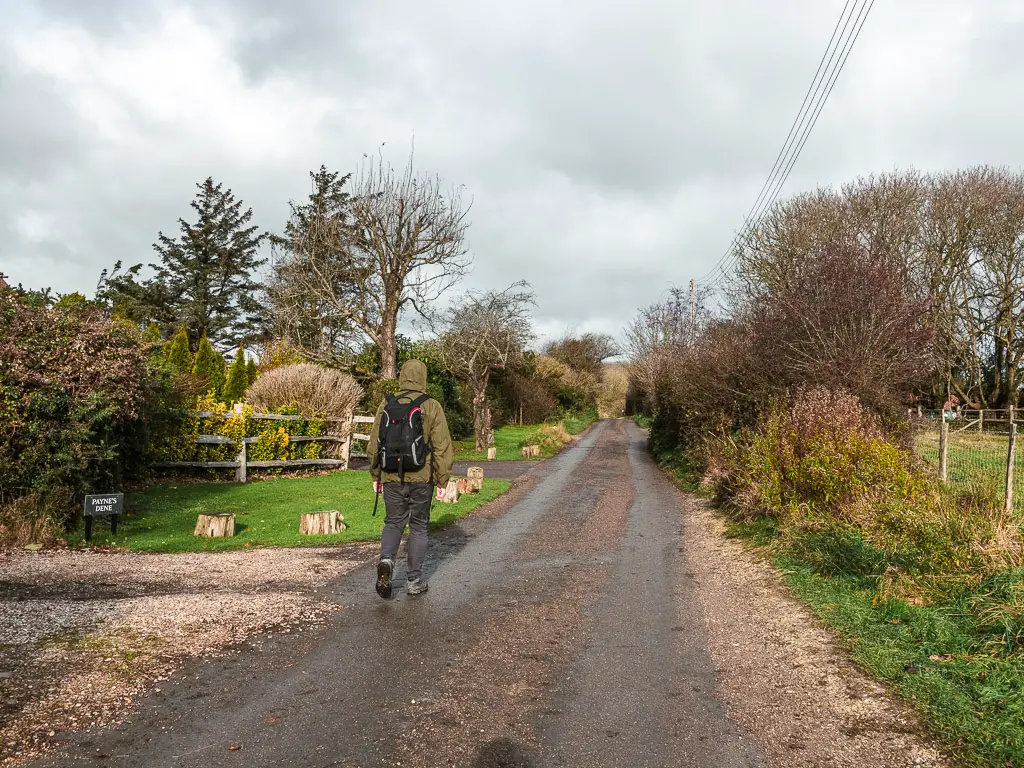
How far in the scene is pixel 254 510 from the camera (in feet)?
38.6

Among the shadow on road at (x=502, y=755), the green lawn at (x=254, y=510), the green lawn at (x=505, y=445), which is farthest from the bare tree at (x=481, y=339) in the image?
the shadow on road at (x=502, y=755)

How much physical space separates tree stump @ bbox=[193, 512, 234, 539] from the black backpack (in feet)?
12.6

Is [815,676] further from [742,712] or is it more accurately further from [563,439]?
[563,439]

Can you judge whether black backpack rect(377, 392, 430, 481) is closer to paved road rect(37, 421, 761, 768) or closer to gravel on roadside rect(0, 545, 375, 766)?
paved road rect(37, 421, 761, 768)

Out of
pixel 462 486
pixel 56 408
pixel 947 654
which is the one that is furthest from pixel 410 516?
pixel 462 486

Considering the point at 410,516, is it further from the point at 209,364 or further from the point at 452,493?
the point at 209,364

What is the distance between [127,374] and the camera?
373 inches

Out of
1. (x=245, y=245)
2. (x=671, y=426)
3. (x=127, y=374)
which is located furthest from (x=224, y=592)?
(x=245, y=245)

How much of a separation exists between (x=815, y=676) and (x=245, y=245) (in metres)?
48.9

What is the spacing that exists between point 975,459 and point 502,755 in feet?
38.9

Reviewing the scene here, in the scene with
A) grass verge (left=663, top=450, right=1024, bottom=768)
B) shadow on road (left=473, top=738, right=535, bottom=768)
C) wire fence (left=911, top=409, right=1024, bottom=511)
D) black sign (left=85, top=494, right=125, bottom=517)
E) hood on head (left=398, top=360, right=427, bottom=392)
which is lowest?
shadow on road (left=473, top=738, right=535, bottom=768)

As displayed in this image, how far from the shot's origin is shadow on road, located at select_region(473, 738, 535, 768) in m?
3.42

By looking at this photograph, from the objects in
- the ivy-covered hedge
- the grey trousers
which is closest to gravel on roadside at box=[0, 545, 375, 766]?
the grey trousers

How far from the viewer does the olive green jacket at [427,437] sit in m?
6.61
